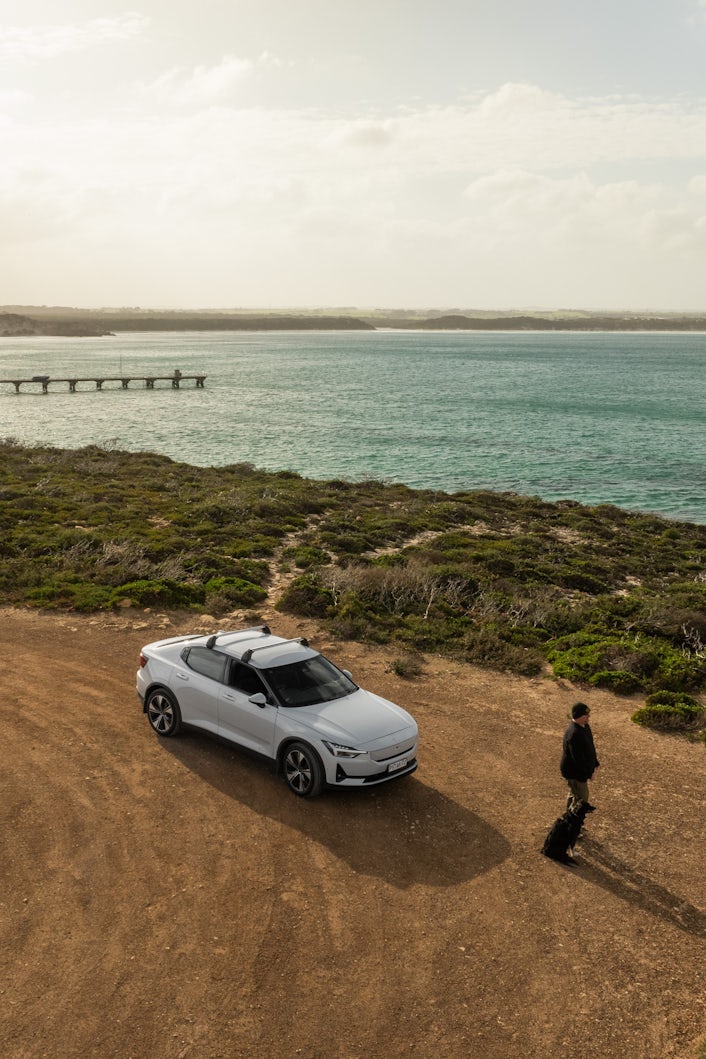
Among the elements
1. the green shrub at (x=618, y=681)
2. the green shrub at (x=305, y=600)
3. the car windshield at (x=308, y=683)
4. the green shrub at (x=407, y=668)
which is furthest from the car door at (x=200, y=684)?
the green shrub at (x=618, y=681)

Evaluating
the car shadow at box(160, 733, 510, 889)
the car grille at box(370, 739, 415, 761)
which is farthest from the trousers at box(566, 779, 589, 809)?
the car grille at box(370, 739, 415, 761)

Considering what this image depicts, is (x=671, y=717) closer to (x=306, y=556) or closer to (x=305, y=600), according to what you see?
(x=305, y=600)

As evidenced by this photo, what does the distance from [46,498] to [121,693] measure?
18913 millimetres

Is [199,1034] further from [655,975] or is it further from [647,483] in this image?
[647,483]

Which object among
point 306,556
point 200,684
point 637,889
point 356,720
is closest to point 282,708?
point 356,720

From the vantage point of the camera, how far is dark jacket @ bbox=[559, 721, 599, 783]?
985 cm

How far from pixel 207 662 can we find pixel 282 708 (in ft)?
5.81

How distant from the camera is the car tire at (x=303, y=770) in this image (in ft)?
35.0

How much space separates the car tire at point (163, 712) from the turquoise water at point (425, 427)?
34.3 meters

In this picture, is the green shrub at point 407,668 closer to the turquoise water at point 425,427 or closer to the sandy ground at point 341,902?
the sandy ground at point 341,902

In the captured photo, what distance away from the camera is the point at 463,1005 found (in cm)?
748

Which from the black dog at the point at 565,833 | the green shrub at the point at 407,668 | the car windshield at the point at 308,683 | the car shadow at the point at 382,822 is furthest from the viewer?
the green shrub at the point at 407,668

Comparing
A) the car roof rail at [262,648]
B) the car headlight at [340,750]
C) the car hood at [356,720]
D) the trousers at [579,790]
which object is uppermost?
the car roof rail at [262,648]

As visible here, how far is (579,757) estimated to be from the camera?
9844 mm
